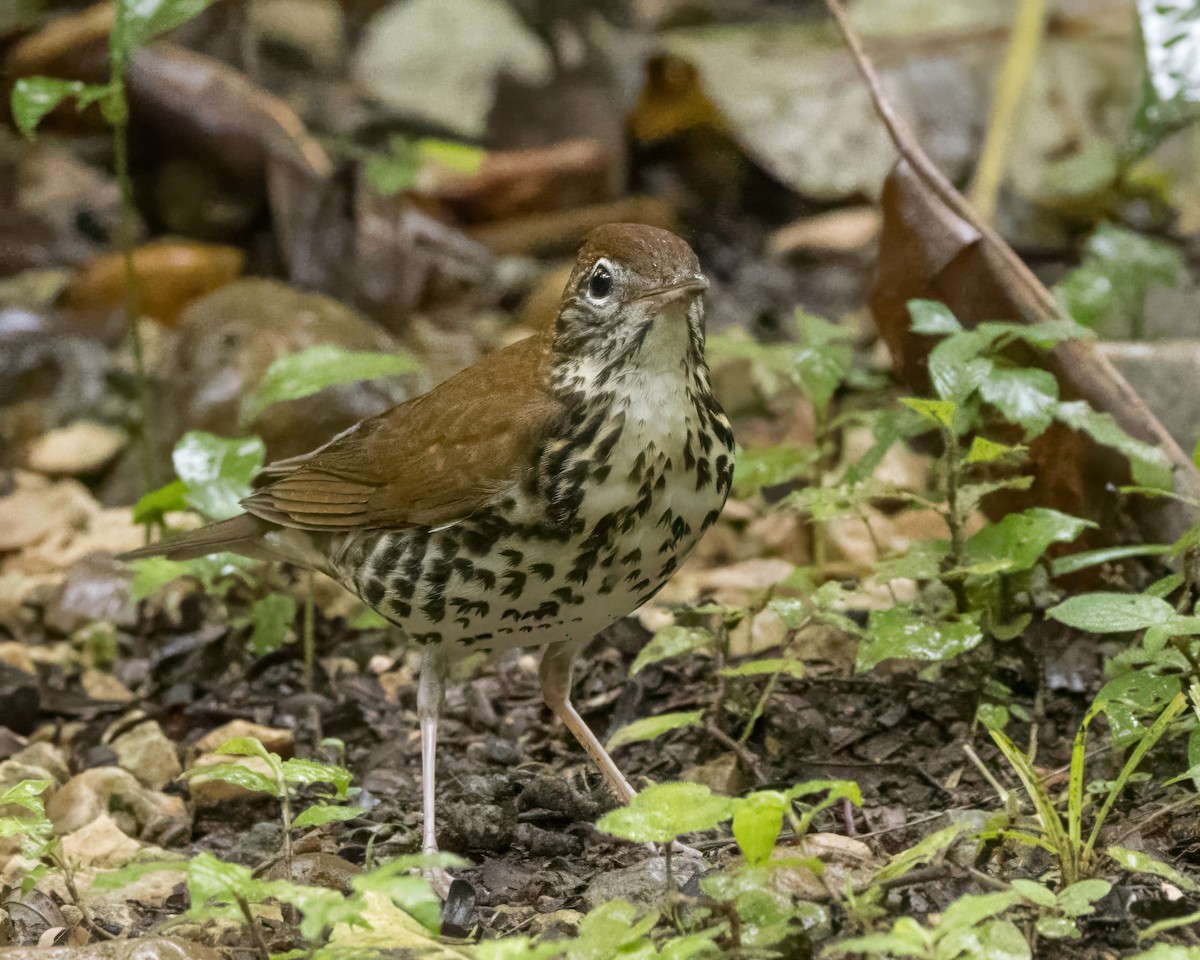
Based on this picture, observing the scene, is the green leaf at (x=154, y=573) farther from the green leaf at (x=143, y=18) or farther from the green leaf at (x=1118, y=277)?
the green leaf at (x=1118, y=277)

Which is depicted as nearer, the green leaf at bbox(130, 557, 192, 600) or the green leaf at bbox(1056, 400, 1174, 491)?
the green leaf at bbox(1056, 400, 1174, 491)

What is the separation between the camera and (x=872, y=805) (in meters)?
3.46

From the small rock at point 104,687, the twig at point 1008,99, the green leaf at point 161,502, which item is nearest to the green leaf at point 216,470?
the green leaf at point 161,502

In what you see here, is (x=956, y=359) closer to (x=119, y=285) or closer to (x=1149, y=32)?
(x=1149, y=32)

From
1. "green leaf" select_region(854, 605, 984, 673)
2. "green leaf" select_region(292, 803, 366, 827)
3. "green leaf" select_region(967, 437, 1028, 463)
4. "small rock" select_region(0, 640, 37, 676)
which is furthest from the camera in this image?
"small rock" select_region(0, 640, 37, 676)

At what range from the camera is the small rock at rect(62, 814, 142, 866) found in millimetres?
3498

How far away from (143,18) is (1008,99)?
415 cm

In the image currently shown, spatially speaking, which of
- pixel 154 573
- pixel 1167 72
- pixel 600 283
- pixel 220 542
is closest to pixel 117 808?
pixel 154 573

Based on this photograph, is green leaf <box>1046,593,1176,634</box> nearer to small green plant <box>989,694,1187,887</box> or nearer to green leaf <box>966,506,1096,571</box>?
small green plant <box>989,694,1187,887</box>

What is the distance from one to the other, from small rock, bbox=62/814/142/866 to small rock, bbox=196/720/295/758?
0.41m

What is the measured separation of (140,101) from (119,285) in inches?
34.6

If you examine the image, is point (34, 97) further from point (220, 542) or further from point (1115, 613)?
point (1115, 613)

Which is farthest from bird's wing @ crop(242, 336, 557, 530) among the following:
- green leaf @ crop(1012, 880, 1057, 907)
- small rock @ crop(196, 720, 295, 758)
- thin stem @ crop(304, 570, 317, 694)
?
green leaf @ crop(1012, 880, 1057, 907)

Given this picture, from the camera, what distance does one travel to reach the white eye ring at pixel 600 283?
3076 millimetres
